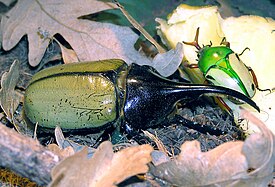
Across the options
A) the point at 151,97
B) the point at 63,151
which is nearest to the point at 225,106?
the point at 151,97

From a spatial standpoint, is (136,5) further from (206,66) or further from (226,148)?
(226,148)

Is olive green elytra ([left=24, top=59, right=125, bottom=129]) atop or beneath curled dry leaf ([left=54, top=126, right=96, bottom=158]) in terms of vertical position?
atop

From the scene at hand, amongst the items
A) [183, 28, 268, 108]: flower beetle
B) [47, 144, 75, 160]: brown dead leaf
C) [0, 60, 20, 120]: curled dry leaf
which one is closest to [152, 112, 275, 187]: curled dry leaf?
[47, 144, 75, 160]: brown dead leaf

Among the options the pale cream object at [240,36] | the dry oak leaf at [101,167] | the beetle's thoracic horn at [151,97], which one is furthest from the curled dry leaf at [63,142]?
the pale cream object at [240,36]

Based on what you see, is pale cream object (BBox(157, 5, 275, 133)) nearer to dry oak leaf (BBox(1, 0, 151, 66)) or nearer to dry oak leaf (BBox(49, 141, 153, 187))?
dry oak leaf (BBox(1, 0, 151, 66))

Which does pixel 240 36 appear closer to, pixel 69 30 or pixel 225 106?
pixel 225 106

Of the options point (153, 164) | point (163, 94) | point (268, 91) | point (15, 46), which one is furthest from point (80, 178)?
point (15, 46)
